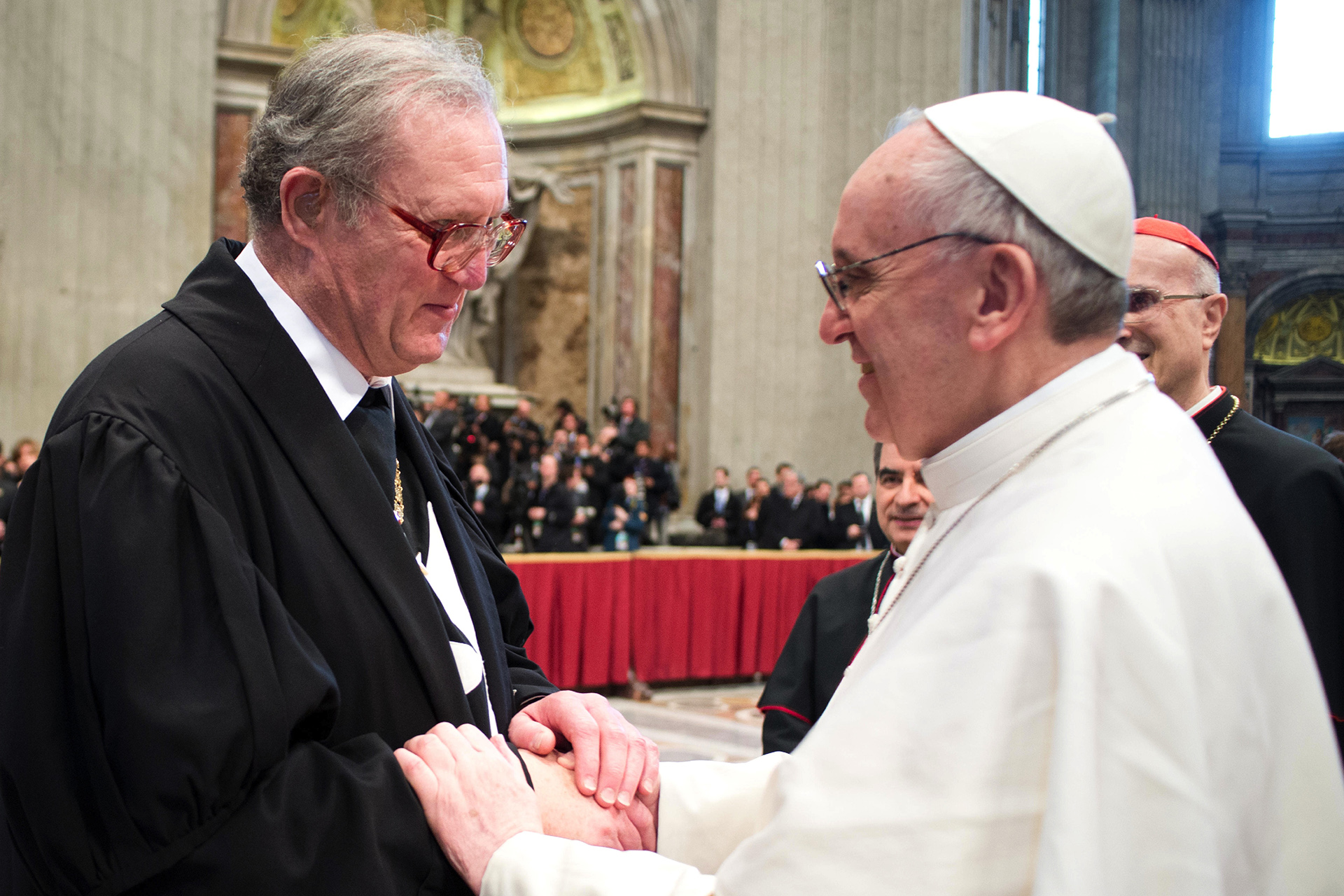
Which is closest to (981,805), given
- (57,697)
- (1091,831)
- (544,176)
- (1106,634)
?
(1091,831)

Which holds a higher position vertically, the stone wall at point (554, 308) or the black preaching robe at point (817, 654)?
the stone wall at point (554, 308)

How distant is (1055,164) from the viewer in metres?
1.37

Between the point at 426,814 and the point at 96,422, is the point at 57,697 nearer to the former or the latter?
the point at 96,422

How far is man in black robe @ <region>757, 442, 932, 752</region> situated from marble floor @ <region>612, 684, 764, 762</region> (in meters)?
3.22

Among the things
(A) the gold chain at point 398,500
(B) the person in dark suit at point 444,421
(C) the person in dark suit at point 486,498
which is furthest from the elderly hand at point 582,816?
(B) the person in dark suit at point 444,421

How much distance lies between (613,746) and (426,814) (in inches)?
14.3

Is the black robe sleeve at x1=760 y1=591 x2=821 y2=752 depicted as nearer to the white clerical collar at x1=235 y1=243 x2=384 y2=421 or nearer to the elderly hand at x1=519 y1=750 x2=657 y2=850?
the elderly hand at x1=519 y1=750 x2=657 y2=850

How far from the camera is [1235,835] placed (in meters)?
1.15

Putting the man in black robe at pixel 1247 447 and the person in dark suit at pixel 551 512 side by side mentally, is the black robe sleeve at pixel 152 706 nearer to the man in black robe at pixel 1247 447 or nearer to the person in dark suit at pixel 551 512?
the man in black robe at pixel 1247 447

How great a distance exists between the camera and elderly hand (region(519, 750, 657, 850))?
65.7 inches

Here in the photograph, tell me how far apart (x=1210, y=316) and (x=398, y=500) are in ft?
6.65

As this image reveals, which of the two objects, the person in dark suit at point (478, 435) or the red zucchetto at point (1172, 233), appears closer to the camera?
the red zucchetto at point (1172, 233)

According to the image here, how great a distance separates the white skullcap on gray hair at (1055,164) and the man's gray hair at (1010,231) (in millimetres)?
11

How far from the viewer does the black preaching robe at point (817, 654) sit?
11.0ft
